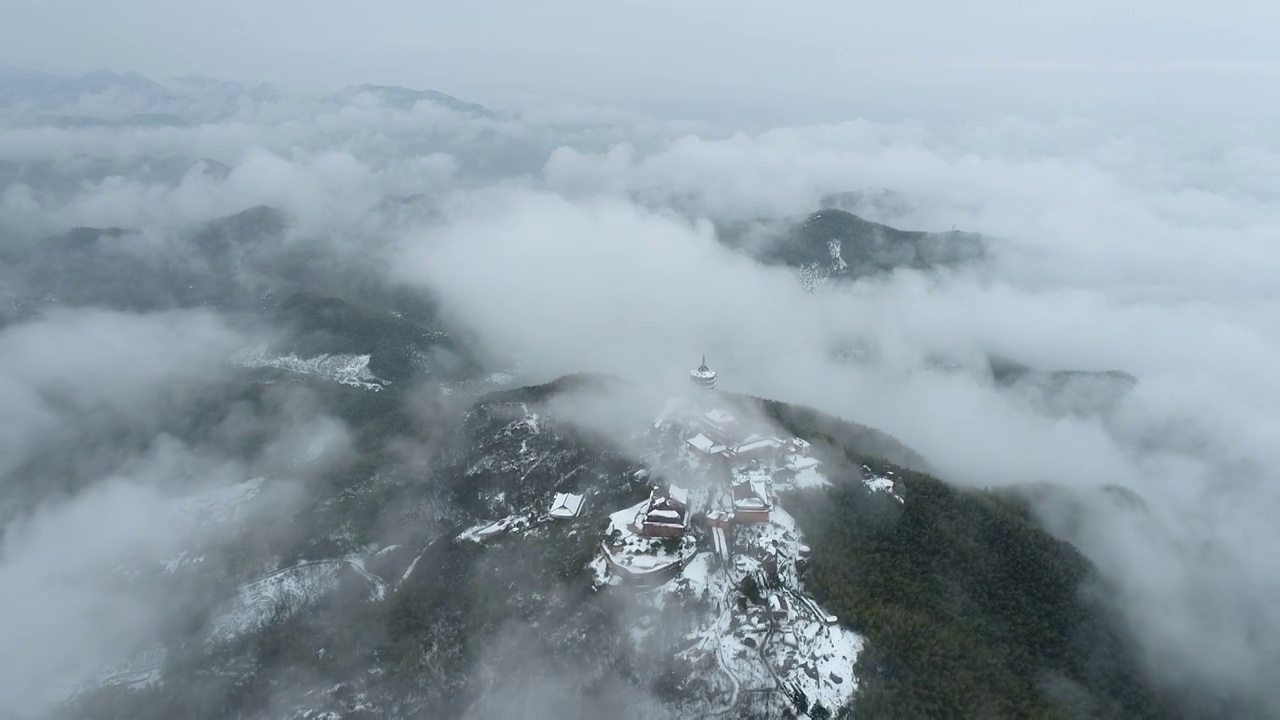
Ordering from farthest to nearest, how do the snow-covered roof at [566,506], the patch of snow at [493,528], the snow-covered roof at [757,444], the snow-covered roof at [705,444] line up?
the patch of snow at [493,528] → the snow-covered roof at [705,444] → the snow-covered roof at [566,506] → the snow-covered roof at [757,444]

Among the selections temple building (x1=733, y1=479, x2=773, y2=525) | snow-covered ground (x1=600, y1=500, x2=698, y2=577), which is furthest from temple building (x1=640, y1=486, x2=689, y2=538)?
temple building (x1=733, y1=479, x2=773, y2=525)

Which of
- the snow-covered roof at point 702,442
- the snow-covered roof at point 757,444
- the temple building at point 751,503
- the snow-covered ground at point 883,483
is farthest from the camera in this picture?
the snow-covered roof at point 702,442

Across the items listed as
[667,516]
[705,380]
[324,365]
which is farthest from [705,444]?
[324,365]

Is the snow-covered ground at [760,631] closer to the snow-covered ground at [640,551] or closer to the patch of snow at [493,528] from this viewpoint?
the snow-covered ground at [640,551]

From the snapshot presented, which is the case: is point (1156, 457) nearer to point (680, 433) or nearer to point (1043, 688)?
point (1043, 688)

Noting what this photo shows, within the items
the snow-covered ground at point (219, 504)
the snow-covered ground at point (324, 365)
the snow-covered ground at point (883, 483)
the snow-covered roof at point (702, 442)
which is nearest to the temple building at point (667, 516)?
the snow-covered roof at point (702, 442)

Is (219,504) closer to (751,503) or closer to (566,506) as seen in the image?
(566,506)
